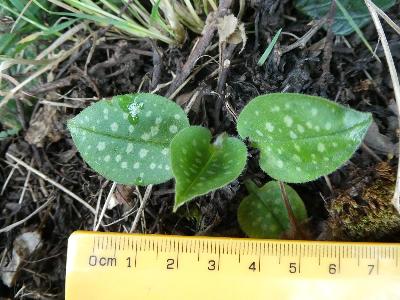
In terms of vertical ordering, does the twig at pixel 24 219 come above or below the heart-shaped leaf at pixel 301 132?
below

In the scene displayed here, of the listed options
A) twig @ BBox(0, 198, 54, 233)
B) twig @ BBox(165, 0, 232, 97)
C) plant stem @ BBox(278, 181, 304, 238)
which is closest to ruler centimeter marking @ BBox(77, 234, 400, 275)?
plant stem @ BBox(278, 181, 304, 238)

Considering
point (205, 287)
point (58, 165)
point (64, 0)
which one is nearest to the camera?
point (205, 287)

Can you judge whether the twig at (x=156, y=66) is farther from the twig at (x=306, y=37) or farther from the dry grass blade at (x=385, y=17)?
the dry grass blade at (x=385, y=17)

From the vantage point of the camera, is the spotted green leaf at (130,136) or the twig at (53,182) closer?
the spotted green leaf at (130,136)

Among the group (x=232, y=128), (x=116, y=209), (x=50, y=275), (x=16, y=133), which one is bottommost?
(x=50, y=275)

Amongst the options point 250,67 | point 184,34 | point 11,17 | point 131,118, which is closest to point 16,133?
point 11,17

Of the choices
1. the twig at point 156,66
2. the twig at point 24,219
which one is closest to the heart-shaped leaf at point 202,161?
the twig at point 156,66

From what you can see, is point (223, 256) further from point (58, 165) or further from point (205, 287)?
point (58, 165)
